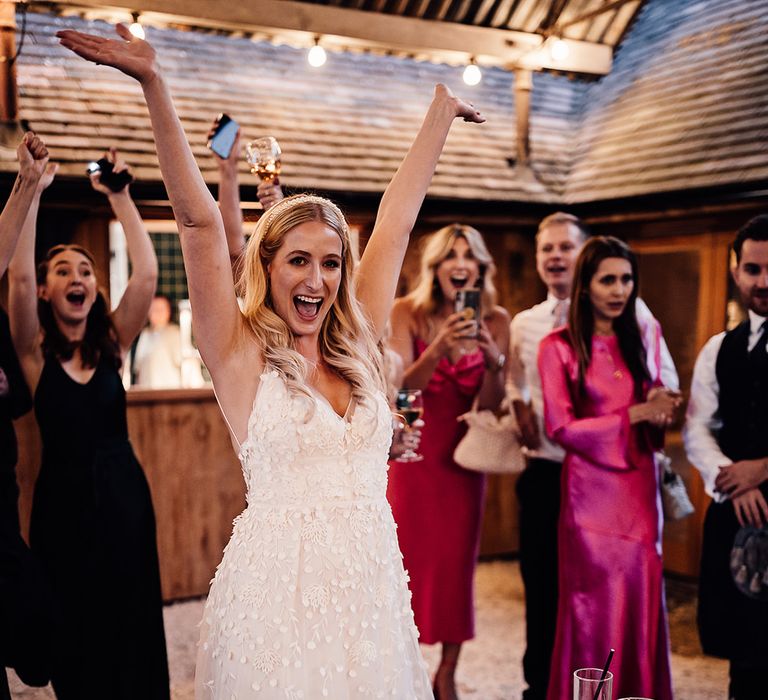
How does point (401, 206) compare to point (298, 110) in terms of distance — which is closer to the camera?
point (401, 206)

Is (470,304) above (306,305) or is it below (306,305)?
above

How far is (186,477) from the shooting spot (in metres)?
5.79

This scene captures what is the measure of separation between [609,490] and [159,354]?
4.45 m

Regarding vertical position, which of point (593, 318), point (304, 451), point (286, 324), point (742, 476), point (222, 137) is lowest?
point (742, 476)

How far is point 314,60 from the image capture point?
213 inches

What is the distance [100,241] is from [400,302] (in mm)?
2400

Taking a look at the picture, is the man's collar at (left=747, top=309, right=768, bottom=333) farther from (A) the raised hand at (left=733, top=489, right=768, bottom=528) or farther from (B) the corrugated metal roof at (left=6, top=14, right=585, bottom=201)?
(B) the corrugated metal roof at (left=6, top=14, right=585, bottom=201)

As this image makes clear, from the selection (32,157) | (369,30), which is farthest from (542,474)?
(369,30)

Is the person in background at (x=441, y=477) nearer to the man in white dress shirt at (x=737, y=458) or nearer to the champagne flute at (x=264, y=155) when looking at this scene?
the man in white dress shirt at (x=737, y=458)

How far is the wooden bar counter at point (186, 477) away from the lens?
5.67m

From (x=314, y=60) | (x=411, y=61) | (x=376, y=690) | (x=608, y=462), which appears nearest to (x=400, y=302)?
(x=608, y=462)

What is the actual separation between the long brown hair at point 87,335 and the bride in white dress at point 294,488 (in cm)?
170

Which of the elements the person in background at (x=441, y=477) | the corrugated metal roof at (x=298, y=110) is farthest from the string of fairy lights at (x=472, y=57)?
the person in background at (x=441, y=477)

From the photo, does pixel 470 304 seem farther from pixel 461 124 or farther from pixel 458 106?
pixel 461 124
